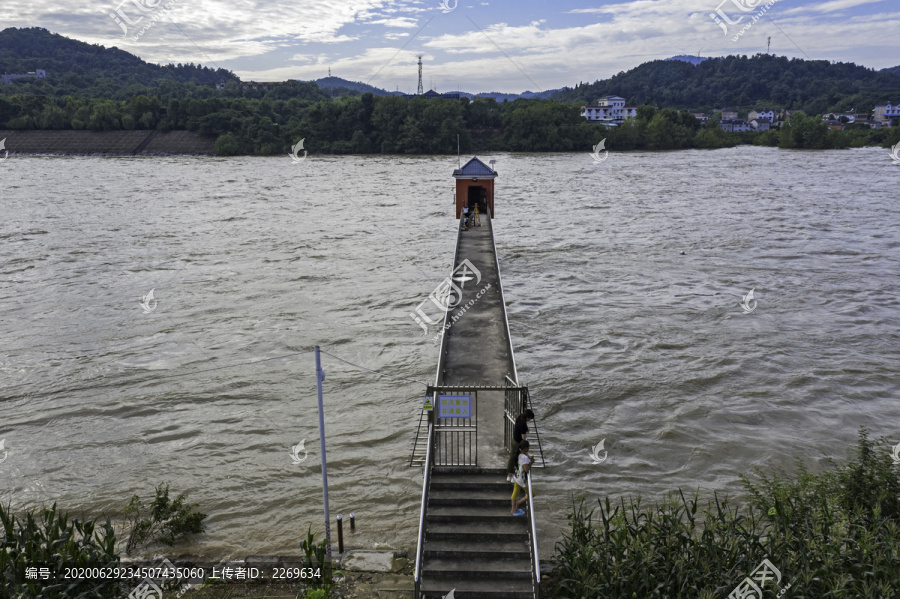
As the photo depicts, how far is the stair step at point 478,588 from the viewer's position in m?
9.28

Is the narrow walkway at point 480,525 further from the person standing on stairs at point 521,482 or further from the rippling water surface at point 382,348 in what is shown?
the rippling water surface at point 382,348

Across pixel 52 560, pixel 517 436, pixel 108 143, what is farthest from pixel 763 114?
pixel 52 560

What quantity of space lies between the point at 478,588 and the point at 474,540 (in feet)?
2.70

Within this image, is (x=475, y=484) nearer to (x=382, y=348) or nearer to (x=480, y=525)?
(x=480, y=525)

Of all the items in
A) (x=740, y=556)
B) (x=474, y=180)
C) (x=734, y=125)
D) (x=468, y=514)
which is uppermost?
(x=734, y=125)

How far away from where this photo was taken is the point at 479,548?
9867 millimetres

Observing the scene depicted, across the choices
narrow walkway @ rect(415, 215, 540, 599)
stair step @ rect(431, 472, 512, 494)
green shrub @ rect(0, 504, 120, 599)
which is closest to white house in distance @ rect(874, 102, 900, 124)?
narrow walkway @ rect(415, 215, 540, 599)

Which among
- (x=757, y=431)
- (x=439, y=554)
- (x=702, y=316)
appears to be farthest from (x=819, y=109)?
(x=439, y=554)

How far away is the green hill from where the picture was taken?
148 meters

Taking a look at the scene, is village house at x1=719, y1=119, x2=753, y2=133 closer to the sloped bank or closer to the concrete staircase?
the sloped bank

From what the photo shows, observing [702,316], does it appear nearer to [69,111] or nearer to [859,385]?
[859,385]

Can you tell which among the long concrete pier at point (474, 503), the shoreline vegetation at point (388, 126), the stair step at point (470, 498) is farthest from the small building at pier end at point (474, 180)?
the shoreline vegetation at point (388, 126)

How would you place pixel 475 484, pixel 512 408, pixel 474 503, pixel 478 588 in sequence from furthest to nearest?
pixel 512 408 → pixel 475 484 → pixel 474 503 → pixel 478 588

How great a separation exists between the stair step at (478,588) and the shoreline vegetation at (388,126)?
9208 centimetres
